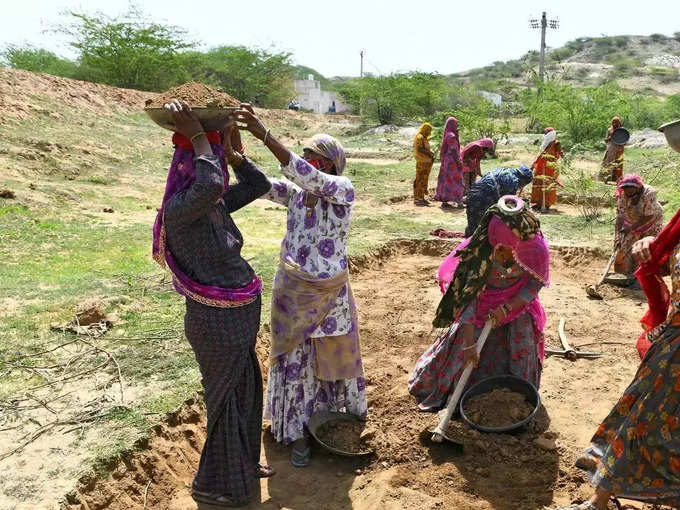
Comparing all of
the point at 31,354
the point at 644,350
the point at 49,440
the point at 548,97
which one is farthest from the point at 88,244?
the point at 548,97

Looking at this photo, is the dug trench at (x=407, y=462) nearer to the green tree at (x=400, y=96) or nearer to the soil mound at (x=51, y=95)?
the soil mound at (x=51, y=95)

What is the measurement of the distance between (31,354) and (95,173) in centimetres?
945

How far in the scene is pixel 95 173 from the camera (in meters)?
12.9

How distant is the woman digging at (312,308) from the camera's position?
3297mm

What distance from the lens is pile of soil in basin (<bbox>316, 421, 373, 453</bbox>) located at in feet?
11.5

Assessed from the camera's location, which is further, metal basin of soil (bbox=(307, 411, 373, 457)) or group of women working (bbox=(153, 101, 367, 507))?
metal basin of soil (bbox=(307, 411, 373, 457))

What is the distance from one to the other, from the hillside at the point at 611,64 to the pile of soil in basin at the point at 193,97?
5086cm

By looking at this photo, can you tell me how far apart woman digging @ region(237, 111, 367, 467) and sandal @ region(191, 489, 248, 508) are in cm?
54

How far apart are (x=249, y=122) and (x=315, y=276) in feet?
3.09

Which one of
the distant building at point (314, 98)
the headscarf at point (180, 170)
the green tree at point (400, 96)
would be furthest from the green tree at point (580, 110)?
the distant building at point (314, 98)

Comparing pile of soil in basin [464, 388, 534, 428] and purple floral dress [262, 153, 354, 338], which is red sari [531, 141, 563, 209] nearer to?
pile of soil in basin [464, 388, 534, 428]

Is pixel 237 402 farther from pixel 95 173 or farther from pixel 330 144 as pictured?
pixel 95 173

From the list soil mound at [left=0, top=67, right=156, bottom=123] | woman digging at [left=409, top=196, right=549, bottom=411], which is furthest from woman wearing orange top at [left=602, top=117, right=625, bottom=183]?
soil mound at [left=0, top=67, right=156, bottom=123]

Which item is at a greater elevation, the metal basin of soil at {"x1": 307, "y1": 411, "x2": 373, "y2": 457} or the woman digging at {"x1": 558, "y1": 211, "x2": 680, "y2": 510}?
the woman digging at {"x1": 558, "y1": 211, "x2": 680, "y2": 510}
